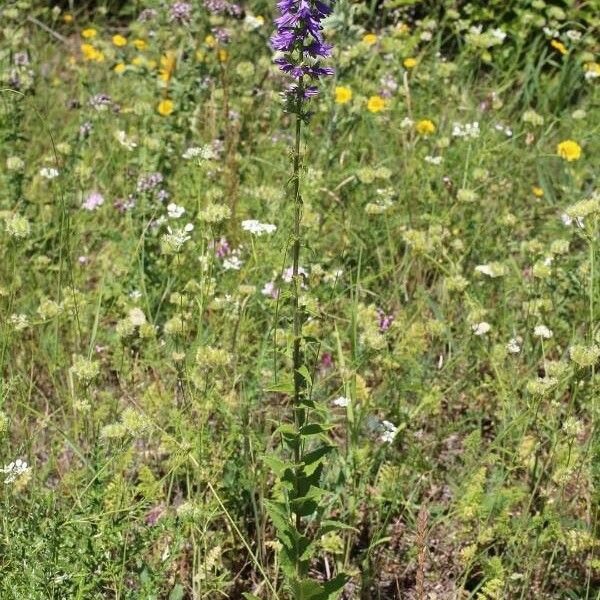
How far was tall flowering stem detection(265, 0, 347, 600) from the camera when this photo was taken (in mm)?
1388

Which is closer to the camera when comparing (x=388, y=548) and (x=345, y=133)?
(x=388, y=548)

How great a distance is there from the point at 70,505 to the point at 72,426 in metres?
0.30

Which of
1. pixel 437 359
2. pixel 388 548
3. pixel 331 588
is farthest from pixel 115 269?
pixel 331 588

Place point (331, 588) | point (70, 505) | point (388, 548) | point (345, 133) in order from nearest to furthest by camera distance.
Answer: point (331, 588)
point (70, 505)
point (388, 548)
point (345, 133)

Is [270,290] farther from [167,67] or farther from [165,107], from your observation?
[167,67]

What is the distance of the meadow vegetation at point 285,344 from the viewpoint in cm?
176

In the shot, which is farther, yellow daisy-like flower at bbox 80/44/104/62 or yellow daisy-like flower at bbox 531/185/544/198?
yellow daisy-like flower at bbox 80/44/104/62

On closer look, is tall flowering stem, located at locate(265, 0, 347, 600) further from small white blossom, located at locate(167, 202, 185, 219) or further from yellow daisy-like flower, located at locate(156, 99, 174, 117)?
yellow daisy-like flower, located at locate(156, 99, 174, 117)

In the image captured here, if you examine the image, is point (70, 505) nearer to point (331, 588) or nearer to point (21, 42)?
point (331, 588)

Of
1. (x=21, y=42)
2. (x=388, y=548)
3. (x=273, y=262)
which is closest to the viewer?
(x=388, y=548)

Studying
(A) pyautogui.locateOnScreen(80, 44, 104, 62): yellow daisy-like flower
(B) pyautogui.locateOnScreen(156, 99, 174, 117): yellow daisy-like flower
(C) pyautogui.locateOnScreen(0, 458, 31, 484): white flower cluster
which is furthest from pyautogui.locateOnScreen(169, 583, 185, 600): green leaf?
(A) pyautogui.locateOnScreen(80, 44, 104, 62): yellow daisy-like flower

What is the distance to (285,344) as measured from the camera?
2.25m

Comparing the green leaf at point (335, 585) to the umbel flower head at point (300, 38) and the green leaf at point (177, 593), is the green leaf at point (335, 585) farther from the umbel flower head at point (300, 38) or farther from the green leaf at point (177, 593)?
the umbel flower head at point (300, 38)

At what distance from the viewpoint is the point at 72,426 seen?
7.06ft
